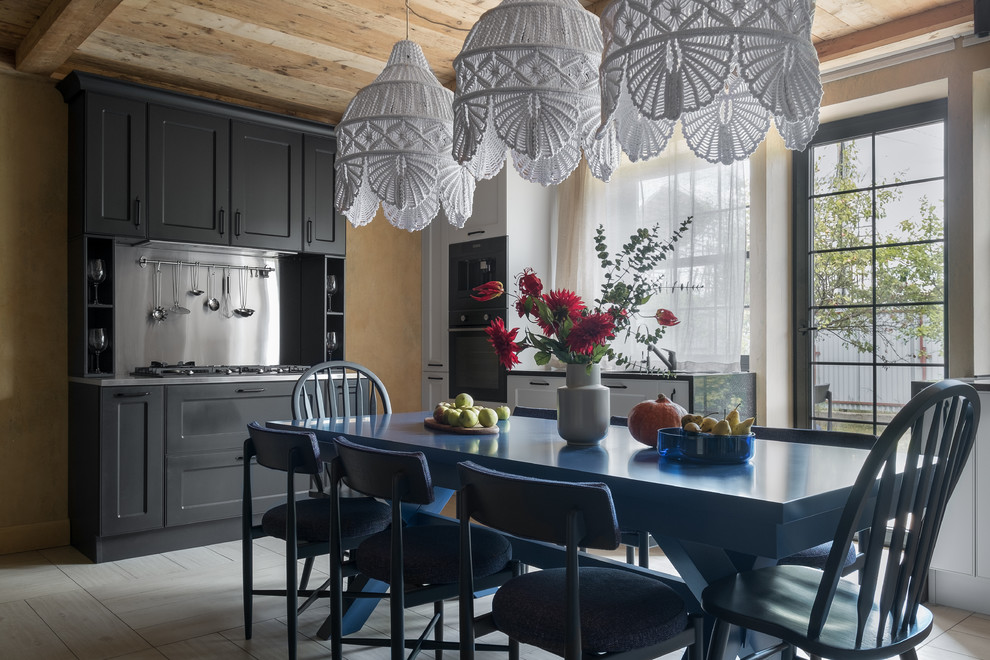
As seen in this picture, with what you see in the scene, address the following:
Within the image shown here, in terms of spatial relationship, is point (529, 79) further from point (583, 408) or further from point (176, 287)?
point (176, 287)

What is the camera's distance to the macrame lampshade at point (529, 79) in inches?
81.0

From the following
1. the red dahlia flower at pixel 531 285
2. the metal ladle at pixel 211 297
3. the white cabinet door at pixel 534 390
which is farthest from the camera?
the metal ladle at pixel 211 297

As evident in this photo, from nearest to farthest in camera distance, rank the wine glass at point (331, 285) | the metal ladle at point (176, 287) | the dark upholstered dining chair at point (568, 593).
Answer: the dark upholstered dining chair at point (568, 593) < the metal ladle at point (176, 287) < the wine glass at point (331, 285)

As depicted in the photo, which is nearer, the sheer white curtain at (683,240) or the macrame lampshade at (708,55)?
the macrame lampshade at (708,55)

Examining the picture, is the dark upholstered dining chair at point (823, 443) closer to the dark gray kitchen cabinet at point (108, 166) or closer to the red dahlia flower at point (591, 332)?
the red dahlia flower at point (591, 332)

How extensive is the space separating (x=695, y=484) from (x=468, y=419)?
3.65ft

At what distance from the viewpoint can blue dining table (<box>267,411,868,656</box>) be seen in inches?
56.1

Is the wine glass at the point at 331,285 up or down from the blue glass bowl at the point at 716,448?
up

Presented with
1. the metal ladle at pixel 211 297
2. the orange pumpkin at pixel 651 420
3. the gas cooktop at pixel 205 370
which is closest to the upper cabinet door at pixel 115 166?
the metal ladle at pixel 211 297

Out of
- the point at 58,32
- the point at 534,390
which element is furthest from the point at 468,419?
the point at 58,32

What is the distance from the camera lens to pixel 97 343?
4.02 metres

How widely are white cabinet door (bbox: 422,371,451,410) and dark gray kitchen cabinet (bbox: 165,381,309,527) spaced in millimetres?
1166

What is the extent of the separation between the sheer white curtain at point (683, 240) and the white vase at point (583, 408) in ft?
6.60

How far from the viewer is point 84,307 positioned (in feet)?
13.1
